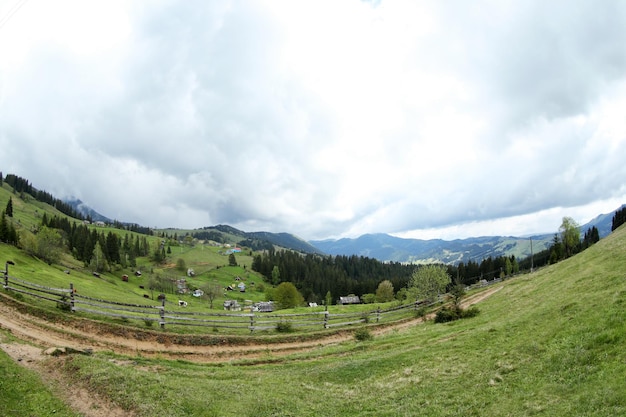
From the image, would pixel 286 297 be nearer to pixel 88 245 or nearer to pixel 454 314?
pixel 88 245

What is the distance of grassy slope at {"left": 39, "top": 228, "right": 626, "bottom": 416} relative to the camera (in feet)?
31.8

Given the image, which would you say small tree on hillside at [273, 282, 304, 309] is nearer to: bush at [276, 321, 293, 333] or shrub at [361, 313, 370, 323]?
shrub at [361, 313, 370, 323]

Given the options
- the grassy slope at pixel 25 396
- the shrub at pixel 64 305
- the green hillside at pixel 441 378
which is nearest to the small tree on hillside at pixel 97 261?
the shrub at pixel 64 305

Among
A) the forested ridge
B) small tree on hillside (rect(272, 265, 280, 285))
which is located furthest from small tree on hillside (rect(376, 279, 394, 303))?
small tree on hillside (rect(272, 265, 280, 285))

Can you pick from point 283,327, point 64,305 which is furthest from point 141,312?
point 283,327

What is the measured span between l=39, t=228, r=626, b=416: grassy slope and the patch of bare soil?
3.23 feet

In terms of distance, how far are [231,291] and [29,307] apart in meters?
142

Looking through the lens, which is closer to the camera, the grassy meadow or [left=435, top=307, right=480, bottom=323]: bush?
the grassy meadow

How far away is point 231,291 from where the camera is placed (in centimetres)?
16262

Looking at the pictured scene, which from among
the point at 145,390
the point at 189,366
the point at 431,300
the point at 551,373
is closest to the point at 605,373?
the point at 551,373

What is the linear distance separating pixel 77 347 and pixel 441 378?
21.9 m

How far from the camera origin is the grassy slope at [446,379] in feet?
31.8

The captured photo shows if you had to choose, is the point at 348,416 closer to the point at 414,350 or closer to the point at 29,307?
the point at 414,350

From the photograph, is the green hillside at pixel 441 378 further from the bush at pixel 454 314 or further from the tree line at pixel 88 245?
the tree line at pixel 88 245
